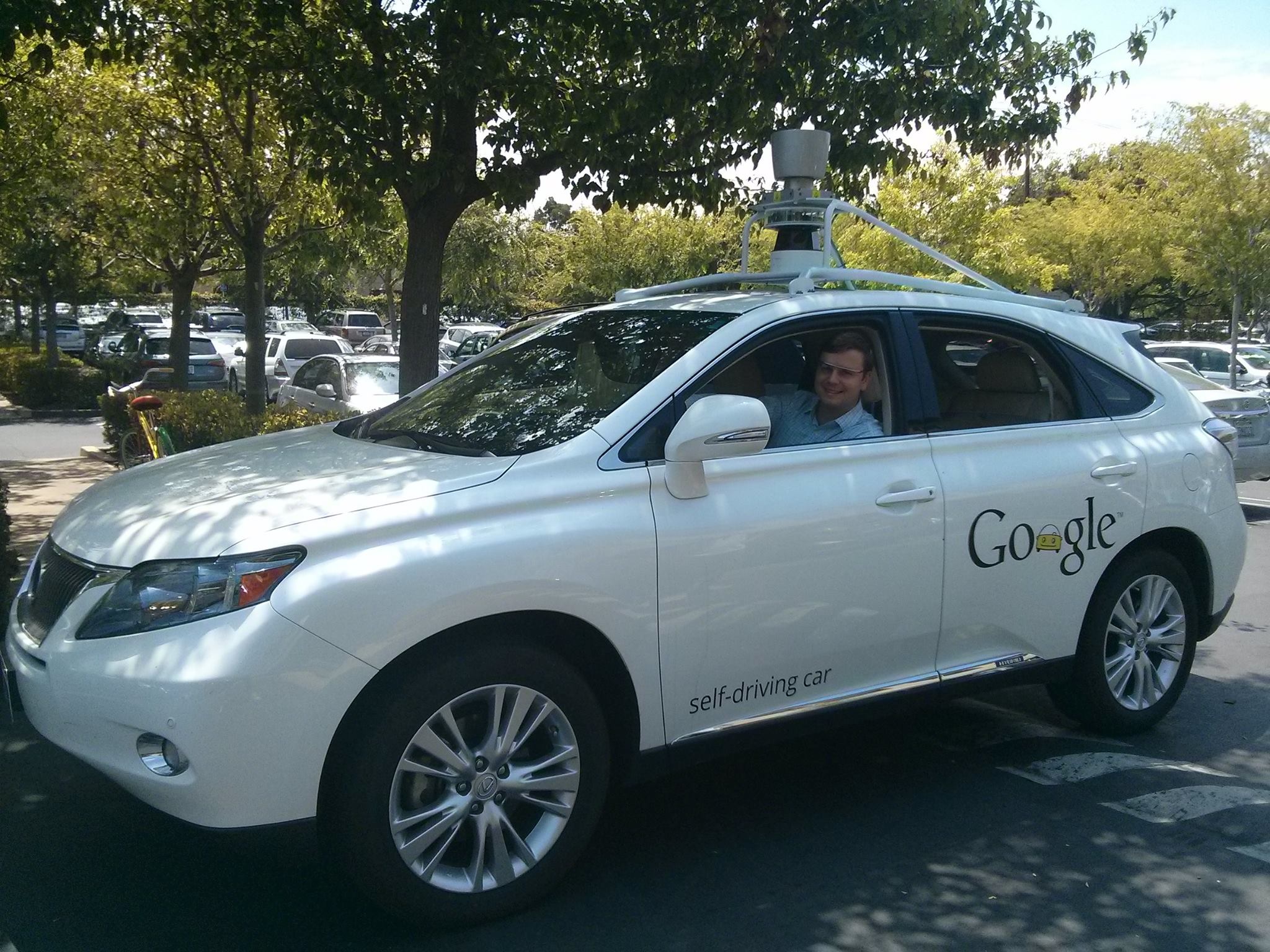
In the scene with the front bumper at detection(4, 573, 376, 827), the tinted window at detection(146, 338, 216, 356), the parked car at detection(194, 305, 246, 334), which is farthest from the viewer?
the parked car at detection(194, 305, 246, 334)

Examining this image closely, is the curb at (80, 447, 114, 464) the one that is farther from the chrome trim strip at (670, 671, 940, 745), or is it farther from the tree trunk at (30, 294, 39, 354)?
the tree trunk at (30, 294, 39, 354)

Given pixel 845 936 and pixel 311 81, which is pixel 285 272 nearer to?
pixel 311 81

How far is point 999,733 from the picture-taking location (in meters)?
5.52

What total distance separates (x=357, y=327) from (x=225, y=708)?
46085 millimetres

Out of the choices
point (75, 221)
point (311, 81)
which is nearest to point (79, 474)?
point (75, 221)

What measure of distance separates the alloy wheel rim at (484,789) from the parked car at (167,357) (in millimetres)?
21061

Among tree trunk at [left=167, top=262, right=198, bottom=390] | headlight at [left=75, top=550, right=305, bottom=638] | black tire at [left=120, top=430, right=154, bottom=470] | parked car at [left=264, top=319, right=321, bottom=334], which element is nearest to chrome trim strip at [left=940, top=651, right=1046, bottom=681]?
headlight at [left=75, top=550, right=305, bottom=638]

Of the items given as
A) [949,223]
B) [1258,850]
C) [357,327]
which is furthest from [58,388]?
[357,327]

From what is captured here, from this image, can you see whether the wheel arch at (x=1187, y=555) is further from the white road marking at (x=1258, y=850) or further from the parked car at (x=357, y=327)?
the parked car at (x=357, y=327)

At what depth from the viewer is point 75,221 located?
65.1 ft

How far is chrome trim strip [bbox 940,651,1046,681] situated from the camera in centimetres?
457

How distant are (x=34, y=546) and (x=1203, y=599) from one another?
7.75 meters

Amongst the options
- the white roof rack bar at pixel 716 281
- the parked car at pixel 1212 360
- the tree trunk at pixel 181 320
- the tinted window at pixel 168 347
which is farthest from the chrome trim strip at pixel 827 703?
the tinted window at pixel 168 347

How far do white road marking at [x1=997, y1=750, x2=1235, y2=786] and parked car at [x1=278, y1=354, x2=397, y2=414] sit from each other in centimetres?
982
